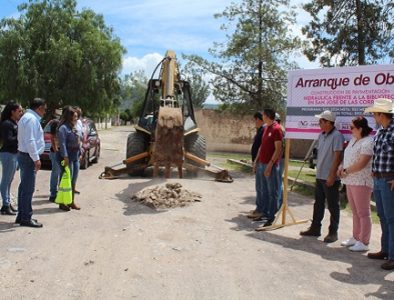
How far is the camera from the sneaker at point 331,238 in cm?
714

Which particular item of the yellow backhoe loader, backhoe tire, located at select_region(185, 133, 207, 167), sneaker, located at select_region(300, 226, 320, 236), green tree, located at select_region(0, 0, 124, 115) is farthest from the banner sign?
green tree, located at select_region(0, 0, 124, 115)

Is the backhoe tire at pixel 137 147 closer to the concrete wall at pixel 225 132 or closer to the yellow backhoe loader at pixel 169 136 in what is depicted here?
the yellow backhoe loader at pixel 169 136

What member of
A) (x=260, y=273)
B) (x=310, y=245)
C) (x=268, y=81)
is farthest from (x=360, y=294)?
(x=268, y=81)

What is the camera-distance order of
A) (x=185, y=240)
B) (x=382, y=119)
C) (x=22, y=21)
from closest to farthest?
1. (x=382, y=119)
2. (x=185, y=240)
3. (x=22, y=21)

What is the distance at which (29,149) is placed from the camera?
7008 mm

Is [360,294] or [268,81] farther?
[268,81]

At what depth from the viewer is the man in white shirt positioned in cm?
704

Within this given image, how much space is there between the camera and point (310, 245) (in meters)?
6.93

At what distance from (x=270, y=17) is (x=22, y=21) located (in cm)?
1370

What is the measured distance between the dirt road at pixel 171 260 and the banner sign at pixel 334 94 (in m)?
1.76

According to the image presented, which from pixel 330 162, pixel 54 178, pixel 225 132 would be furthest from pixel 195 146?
pixel 225 132

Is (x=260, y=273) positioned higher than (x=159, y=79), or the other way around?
(x=159, y=79)

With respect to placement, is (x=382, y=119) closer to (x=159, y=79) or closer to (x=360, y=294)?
(x=360, y=294)

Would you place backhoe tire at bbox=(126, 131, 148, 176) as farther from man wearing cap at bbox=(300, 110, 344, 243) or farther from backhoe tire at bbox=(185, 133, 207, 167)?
man wearing cap at bbox=(300, 110, 344, 243)
